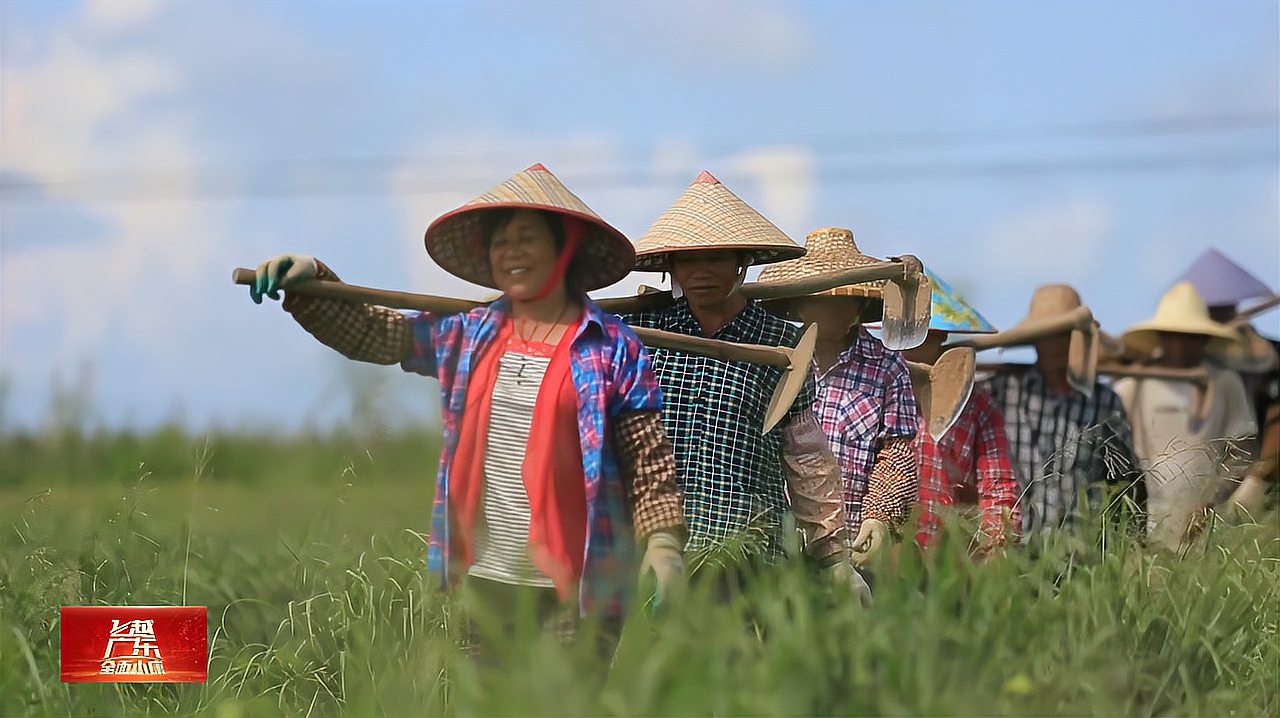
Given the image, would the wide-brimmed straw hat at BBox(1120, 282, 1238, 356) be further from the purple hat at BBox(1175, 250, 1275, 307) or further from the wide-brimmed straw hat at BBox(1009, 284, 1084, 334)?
the wide-brimmed straw hat at BBox(1009, 284, 1084, 334)

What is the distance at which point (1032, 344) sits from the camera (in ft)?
21.5

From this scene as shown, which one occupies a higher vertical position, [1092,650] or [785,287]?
[785,287]

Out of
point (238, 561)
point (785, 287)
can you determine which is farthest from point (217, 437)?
point (785, 287)

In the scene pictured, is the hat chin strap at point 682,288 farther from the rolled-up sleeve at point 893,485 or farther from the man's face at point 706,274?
the rolled-up sleeve at point 893,485

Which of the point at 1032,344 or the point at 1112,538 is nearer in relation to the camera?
the point at 1112,538

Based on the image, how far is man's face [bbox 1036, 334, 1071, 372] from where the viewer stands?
21.2 ft

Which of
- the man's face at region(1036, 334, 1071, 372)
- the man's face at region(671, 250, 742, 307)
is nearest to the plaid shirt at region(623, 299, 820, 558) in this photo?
the man's face at region(671, 250, 742, 307)

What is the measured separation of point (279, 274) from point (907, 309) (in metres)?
2.52

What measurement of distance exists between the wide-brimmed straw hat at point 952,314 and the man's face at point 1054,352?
211 millimetres

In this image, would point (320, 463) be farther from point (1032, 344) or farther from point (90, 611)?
point (1032, 344)

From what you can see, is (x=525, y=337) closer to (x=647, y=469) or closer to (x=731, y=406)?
(x=647, y=469)

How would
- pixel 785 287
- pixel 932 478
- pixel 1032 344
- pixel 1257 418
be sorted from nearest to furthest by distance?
1. pixel 785 287
2. pixel 932 478
3. pixel 1032 344
4. pixel 1257 418

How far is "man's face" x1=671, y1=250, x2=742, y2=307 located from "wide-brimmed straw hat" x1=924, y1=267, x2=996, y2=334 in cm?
174

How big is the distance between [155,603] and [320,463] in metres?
0.77
